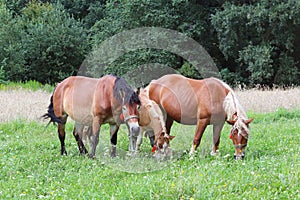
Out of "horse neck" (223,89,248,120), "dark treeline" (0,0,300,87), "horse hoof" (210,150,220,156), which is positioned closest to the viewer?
"horse neck" (223,89,248,120)

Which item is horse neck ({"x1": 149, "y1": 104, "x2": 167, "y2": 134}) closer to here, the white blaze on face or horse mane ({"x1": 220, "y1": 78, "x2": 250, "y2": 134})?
the white blaze on face

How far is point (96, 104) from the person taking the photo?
778 cm

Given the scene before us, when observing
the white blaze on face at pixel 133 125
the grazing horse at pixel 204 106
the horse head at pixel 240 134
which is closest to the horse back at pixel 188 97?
the grazing horse at pixel 204 106

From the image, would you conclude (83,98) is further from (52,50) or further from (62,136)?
(52,50)

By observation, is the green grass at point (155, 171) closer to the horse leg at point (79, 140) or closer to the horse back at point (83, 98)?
the horse leg at point (79, 140)

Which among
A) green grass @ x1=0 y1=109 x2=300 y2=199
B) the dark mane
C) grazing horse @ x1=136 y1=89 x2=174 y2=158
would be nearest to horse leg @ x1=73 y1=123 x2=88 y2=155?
green grass @ x1=0 y1=109 x2=300 y2=199

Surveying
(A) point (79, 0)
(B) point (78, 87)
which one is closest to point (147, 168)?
(B) point (78, 87)

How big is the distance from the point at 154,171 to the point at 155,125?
4.07 feet

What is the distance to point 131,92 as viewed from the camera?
712 centimetres

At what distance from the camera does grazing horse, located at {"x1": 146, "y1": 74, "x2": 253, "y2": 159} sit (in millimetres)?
6832

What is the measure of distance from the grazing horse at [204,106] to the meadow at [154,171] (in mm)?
425

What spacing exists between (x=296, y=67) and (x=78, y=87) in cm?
2121

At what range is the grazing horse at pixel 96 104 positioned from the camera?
7.12 meters

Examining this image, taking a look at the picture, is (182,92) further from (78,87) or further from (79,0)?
(79,0)
